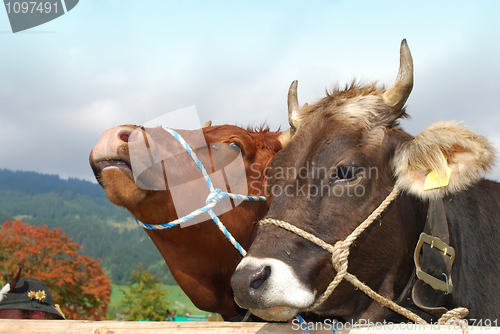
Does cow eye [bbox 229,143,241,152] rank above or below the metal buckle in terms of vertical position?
above

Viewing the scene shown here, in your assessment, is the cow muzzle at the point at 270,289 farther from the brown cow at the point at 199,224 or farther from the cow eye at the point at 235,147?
the cow eye at the point at 235,147

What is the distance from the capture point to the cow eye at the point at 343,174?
7.59 feet

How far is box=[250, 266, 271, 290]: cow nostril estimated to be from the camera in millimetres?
1965

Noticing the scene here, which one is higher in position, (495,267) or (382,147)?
(382,147)

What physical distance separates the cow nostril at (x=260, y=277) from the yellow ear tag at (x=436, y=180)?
3.68 ft

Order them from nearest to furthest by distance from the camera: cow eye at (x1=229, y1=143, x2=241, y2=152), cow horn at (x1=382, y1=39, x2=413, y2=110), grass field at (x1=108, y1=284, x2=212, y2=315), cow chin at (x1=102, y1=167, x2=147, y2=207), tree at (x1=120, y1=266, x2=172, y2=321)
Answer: cow horn at (x1=382, y1=39, x2=413, y2=110) → cow chin at (x1=102, y1=167, x2=147, y2=207) → cow eye at (x1=229, y1=143, x2=241, y2=152) → tree at (x1=120, y1=266, x2=172, y2=321) → grass field at (x1=108, y1=284, x2=212, y2=315)

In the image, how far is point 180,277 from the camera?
359 centimetres

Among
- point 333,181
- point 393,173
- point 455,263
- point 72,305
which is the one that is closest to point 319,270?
point 333,181

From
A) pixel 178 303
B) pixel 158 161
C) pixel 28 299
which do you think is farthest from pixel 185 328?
pixel 178 303

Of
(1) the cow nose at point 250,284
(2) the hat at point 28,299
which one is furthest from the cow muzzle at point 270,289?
(2) the hat at point 28,299

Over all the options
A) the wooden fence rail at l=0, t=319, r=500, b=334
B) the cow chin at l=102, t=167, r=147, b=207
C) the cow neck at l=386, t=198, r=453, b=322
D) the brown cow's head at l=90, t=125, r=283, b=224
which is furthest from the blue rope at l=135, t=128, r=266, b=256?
the cow neck at l=386, t=198, r=453, b=322

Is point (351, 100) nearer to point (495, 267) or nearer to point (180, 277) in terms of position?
point (495, 267)

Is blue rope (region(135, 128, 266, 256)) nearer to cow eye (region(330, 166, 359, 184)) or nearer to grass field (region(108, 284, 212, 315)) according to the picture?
cow eye (region(330, 166, 359, 184))

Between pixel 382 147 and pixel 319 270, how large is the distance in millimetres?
935
